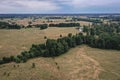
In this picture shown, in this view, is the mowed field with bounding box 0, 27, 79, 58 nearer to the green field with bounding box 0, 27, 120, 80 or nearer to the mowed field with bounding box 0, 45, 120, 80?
the green field with bounding box 0, 27, 120, 80

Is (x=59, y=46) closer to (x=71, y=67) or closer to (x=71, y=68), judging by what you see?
(x=71, y=67)

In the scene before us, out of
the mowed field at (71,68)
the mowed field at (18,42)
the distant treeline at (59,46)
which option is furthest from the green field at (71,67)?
the mowed field at (18,42)

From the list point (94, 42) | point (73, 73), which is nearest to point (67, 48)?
point (94, 42)

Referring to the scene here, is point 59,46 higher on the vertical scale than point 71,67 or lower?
higher

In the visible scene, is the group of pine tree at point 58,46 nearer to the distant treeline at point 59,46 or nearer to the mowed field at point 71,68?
the distant treeline at point 59,46

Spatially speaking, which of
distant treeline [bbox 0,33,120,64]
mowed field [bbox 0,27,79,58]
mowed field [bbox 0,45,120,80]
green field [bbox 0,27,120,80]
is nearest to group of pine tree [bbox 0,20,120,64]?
distant treeline [bbox 0,33,120,64]

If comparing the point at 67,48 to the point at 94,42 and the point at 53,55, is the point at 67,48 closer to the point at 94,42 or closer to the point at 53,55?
the point at 53,55

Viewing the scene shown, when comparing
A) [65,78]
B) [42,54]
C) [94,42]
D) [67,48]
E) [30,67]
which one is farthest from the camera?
[94,42]

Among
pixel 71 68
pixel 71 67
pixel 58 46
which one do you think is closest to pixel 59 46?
pixel 58 46
